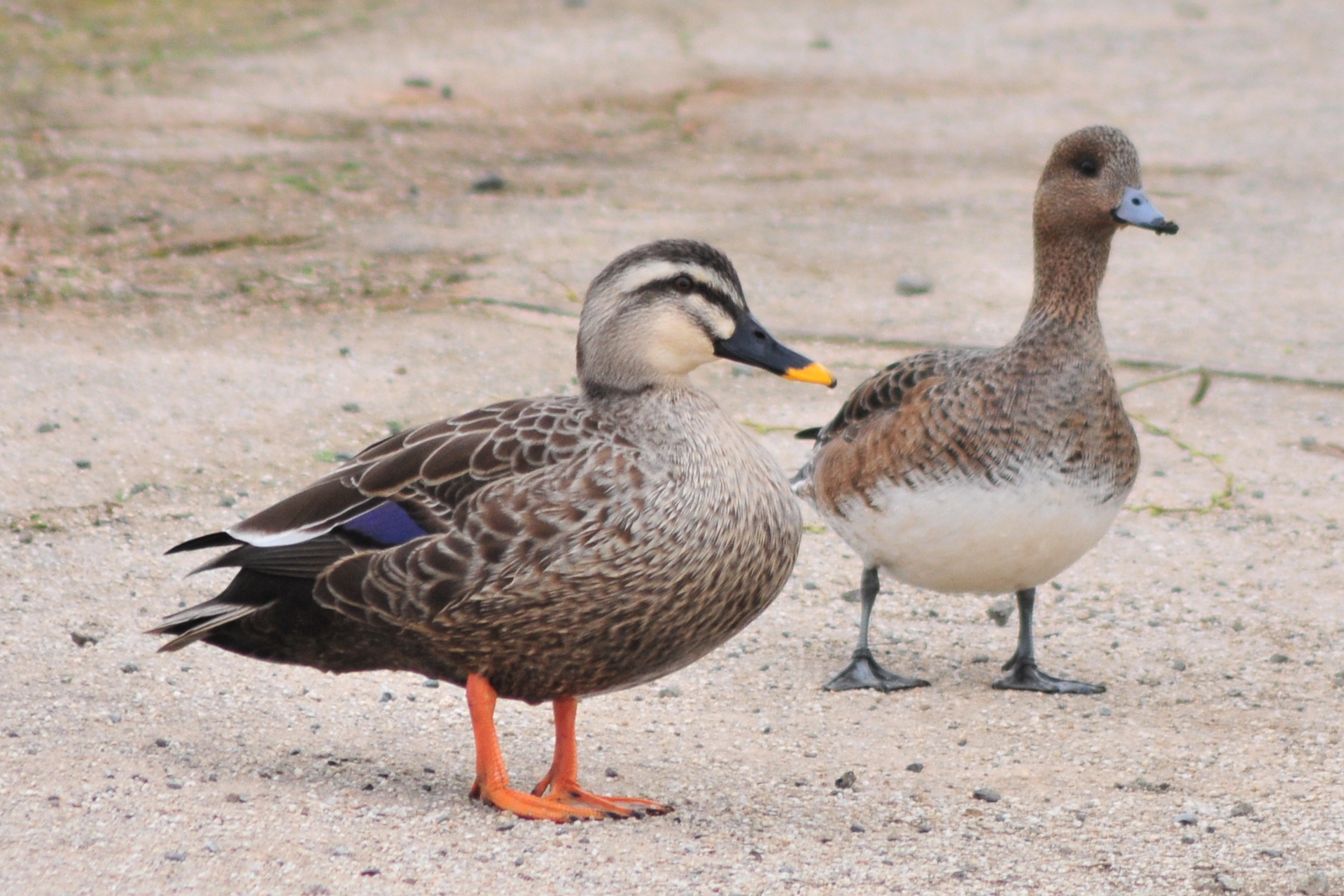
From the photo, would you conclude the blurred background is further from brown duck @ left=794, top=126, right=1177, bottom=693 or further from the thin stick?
brown duck @ left=794, top=126, right=1177, bottom=693

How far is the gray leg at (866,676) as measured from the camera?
6.11 metres

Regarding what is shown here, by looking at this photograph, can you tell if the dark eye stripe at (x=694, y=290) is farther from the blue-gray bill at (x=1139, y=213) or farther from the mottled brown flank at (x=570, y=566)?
the blue-gray bill at (x=1139, y=213)

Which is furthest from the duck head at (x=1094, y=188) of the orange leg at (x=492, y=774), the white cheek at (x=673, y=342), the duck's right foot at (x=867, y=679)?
the orange leg at (x=492, y=774)

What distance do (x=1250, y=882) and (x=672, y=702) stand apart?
6.73 feet

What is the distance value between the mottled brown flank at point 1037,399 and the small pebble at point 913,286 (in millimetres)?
4036

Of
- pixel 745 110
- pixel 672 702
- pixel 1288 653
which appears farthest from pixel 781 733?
pixel 745 110

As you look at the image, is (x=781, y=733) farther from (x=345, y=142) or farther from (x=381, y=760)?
(x=345, y=142)

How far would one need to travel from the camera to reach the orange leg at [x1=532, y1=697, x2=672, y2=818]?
487cm

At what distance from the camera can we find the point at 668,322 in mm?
4965

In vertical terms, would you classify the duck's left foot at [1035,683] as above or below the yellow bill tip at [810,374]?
below

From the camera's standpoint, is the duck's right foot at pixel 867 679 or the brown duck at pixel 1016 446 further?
the duck's right foot at pixel 867 679

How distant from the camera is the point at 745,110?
14.9 m

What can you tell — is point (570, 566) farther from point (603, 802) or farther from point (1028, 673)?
point (1028, 673)

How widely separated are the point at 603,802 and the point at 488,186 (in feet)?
26.3
